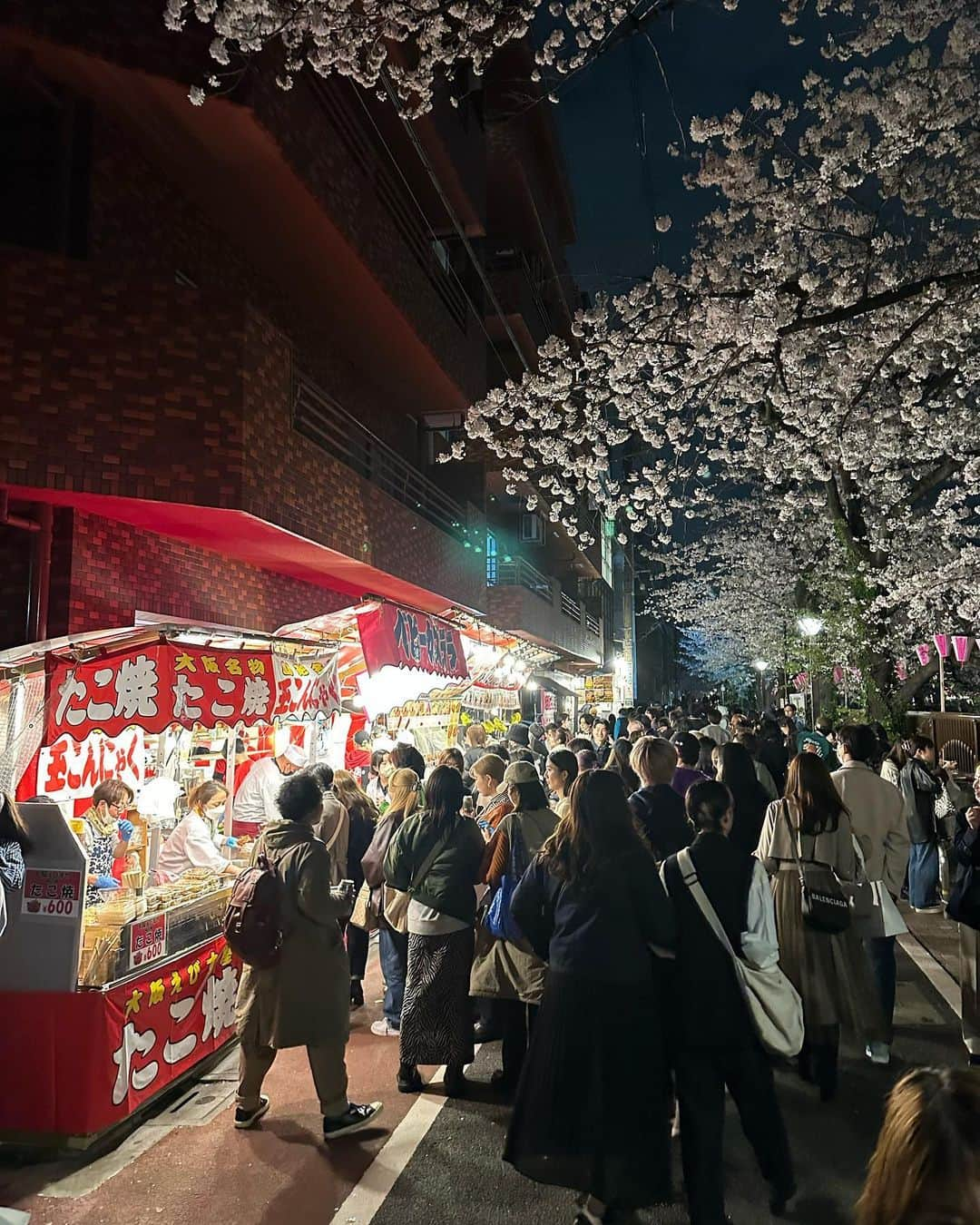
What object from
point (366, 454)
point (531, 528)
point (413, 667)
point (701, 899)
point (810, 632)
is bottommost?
point (701, 899)

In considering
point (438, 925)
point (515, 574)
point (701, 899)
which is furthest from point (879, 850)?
point (515, 574)

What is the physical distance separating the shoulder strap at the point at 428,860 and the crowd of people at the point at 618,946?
0.6 inches

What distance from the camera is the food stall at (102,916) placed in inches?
189

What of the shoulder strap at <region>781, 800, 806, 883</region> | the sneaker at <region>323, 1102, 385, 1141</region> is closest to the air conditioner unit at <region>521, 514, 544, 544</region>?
the shoulder strap at <region>781, 800, 806, 883</region>

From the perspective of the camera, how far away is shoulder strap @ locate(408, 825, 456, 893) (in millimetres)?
5676

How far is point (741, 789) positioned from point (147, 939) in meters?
4.53

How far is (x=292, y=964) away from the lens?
497cm

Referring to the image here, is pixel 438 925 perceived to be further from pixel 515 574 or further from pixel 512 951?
pixel 515 574

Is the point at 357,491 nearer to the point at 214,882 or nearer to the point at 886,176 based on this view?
the point at 214,882

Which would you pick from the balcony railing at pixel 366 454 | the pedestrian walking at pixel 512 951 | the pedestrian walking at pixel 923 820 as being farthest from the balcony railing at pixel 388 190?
the pedestrian walking at pixel 923 820

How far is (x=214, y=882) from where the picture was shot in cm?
679

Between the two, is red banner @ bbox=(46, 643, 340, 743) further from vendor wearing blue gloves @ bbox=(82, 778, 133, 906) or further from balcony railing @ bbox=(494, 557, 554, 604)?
balcony railing @ bbox=(494, 557, 554, 604)

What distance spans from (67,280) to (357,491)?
14.8 feet

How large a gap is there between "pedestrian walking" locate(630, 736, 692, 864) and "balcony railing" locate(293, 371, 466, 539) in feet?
18.5
